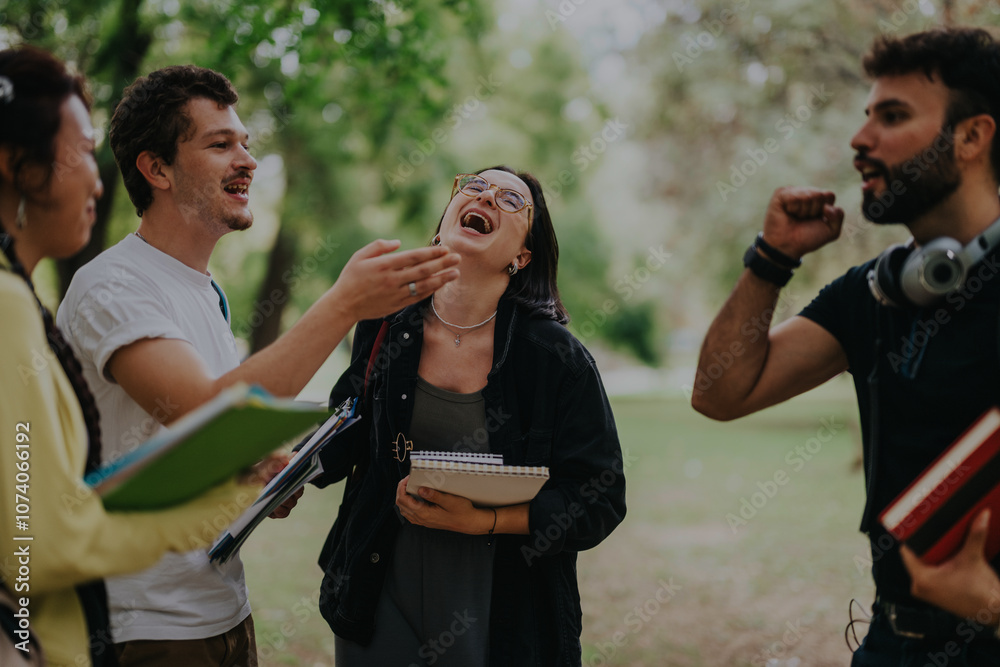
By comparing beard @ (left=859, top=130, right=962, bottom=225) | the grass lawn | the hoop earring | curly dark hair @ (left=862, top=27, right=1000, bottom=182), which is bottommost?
the grass lawn

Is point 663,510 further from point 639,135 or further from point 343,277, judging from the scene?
point 343,277

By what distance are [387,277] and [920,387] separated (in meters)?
1.60

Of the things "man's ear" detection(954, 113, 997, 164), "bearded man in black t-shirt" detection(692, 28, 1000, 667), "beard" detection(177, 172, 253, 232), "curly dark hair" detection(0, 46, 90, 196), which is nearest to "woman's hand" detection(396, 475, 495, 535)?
"beard" detection(177, 172, 253, 232)

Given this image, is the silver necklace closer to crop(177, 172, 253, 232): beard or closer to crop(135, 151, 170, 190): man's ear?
crop(177, 172, 253, 232): beard

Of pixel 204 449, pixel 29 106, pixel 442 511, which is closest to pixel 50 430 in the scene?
pixel 204 449

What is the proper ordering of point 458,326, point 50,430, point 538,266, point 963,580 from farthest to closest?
1. point 538,266
2. point 458,326
3. point 963,580
4. point 50,430

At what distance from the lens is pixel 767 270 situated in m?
2.74

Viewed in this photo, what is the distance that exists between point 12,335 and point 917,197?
2415 mm

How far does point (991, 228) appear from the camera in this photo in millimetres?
2373

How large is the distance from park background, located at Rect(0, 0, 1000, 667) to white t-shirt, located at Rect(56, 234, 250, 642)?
72.0 inches

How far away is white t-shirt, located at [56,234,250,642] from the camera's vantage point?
93.0 inches

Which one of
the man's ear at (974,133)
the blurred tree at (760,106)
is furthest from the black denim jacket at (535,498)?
the blurred tree at (760,106)

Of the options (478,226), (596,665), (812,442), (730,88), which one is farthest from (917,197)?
(812,442)

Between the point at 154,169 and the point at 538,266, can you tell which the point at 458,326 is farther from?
the point at 154,169
